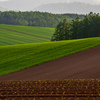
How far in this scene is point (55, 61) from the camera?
28.7m

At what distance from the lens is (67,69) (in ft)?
78.7

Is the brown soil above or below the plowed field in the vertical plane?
below

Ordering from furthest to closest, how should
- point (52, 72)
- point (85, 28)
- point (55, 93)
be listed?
point (85, 28) < point (52, 72) < point (55, 93)

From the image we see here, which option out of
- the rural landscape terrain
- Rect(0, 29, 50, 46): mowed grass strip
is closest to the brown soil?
the rural landscape terrain

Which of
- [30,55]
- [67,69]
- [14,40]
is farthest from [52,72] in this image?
[14,40]

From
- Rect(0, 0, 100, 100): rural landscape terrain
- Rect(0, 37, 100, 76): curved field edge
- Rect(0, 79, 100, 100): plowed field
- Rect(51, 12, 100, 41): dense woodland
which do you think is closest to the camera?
Rect(0, 79, 100, 100): plowed field

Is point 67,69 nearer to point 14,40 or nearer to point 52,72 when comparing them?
point 52,72

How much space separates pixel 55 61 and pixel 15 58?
6334mm

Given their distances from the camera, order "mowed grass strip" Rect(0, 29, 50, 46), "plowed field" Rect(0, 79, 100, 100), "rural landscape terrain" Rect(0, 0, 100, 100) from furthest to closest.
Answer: "mowed grass strip" Rect(0, 29, 50, 46), "rural landscape terrain" Rect(0, 0, 100, 100), "plowed field" Rect(0, 79, 100, 100)

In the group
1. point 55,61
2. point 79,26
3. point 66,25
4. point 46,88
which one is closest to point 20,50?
point 55,61

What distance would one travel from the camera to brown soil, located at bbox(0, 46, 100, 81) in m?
21.4

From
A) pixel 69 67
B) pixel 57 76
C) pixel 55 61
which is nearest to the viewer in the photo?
pixel 57 76

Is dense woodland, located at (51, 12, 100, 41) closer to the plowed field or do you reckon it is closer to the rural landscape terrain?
the rural landscape terrain

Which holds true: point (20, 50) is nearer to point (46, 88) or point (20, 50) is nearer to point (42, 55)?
point (42, 55)
